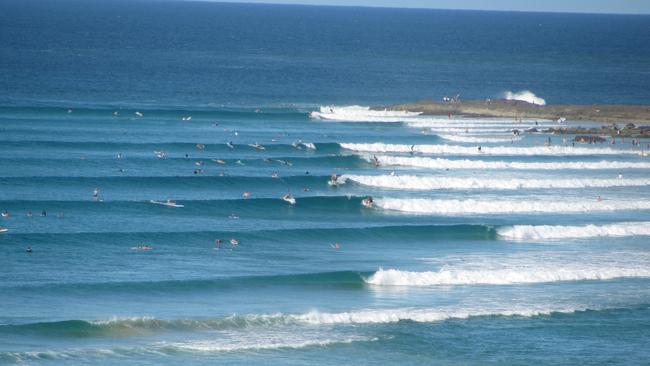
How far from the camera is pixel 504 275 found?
3597cm

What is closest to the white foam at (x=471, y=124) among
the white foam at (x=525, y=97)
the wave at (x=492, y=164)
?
the wave at (x=492, y=164)

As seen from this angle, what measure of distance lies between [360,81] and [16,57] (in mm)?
39839

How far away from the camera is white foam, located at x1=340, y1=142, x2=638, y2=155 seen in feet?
203

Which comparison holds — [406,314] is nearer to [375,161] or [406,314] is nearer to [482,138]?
[375,161]

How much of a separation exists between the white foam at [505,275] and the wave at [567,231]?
529 centimetres

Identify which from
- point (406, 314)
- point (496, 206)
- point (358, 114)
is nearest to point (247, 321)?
point (406, 314)

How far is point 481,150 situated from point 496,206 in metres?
14.9

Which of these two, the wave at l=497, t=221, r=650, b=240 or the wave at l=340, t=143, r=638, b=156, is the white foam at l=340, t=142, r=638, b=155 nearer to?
the wave at l=340, t=143, r=638, b=156

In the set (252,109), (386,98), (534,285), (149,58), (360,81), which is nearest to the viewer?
(534,285)

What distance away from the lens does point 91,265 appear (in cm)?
3547

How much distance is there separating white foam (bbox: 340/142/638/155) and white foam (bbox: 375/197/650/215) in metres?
13.2

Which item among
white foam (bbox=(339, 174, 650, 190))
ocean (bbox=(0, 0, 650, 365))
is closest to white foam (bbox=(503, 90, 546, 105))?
ocean (bbox=(0, 0, 650, 365))

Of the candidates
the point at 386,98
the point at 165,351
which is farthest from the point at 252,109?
the point at 165,351

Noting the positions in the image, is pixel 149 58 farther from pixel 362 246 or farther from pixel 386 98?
pixel 362 246
